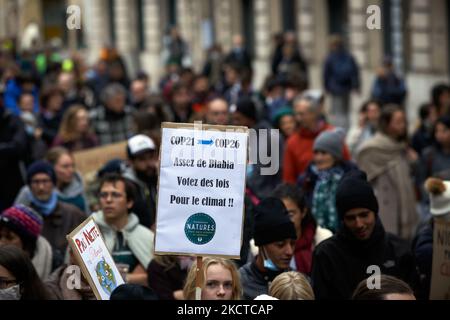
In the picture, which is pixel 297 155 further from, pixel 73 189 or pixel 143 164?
pixel 73 189

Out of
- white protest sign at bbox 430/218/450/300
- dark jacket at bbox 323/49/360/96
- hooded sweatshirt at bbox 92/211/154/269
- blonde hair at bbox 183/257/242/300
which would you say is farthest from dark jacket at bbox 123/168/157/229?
dark jacket at bbox 323/49/360/96

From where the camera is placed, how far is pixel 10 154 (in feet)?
39.6

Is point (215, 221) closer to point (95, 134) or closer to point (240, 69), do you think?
point (95, 134)

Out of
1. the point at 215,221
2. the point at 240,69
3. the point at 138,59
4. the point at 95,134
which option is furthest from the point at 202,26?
the point at 215,221

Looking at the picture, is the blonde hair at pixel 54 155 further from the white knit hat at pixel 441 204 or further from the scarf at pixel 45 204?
the white knit hat at pixel 441 204

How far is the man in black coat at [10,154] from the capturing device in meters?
11.8

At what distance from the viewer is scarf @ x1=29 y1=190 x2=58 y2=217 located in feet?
31.3

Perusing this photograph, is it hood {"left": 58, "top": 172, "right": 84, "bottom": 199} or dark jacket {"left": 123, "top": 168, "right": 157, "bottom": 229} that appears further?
hood {"left": 58, "top": 172, "right": 84, "bottom": 199}

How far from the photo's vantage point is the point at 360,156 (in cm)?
1097

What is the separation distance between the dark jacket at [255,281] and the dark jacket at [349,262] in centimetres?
25

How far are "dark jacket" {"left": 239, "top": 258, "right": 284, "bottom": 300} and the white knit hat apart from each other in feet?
3.79

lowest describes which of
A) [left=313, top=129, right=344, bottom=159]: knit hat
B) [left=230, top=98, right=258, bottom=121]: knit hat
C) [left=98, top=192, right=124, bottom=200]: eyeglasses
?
[left=98, top=192, right=124, bottom=200]: eyeglasses

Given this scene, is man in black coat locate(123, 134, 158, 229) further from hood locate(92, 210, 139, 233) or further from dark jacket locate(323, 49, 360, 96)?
dark jacket locate(323, 49, 360, 96)

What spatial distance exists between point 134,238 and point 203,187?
2.39 meters
